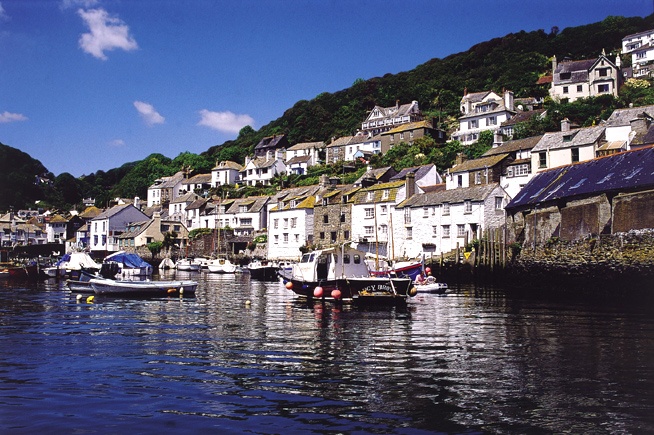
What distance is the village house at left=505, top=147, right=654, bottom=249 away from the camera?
37.9 meters

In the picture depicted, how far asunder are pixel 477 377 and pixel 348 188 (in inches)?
2535

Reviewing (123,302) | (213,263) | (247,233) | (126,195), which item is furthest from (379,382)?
(126,195)

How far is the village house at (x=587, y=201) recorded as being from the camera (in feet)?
124

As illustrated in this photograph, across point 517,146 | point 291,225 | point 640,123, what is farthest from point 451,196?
point 291,225

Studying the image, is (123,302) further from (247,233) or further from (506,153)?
(247,233)

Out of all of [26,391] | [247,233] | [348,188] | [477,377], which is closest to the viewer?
[26,391]

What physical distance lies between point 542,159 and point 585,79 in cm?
4949

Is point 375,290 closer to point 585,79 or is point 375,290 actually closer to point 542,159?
point 542,159

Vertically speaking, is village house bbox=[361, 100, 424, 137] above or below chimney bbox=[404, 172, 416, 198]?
above

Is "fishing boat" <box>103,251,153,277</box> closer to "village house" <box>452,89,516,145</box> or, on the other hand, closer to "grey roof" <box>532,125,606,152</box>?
"grey roof" <box>532,125,606,152</box>

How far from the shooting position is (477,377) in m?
14.9

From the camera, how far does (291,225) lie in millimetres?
81438

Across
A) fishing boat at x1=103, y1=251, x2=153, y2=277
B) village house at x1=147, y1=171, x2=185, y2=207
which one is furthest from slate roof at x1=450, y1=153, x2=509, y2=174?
village house at x1=147, y1=171, x2=185, y2=207

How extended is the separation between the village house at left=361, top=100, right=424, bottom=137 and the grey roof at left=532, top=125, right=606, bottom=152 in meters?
59.7
